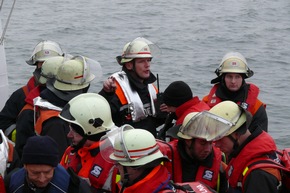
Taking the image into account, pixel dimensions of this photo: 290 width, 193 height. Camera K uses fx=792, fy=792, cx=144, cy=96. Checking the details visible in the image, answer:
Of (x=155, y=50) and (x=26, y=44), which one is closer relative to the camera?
(x=155, y=50)

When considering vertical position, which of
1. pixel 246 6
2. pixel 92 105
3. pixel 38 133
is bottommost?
pixel 246 6

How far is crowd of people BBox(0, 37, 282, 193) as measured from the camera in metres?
4.71

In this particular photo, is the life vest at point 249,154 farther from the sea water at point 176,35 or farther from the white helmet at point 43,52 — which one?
the sea water at point 176,35

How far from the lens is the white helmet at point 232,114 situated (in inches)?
208

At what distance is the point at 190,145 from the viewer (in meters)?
5.37

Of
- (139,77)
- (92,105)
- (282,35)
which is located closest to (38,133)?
(92,105)

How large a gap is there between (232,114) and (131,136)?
0.89 meters

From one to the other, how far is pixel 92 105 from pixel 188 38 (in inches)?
560

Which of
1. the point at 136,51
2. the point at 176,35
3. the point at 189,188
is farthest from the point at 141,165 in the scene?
the point at 176,35

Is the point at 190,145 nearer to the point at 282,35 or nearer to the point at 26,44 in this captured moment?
the point at 26,44

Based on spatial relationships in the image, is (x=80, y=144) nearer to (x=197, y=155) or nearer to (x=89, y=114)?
(x=89, y=114)

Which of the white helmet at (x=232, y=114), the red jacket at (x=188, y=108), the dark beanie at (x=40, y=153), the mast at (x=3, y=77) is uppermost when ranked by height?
the dark beanie at (x=40, y=153)

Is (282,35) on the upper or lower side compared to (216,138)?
lower

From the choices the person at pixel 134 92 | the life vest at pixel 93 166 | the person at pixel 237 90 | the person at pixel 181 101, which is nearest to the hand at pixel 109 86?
the person at pixel 134 92
